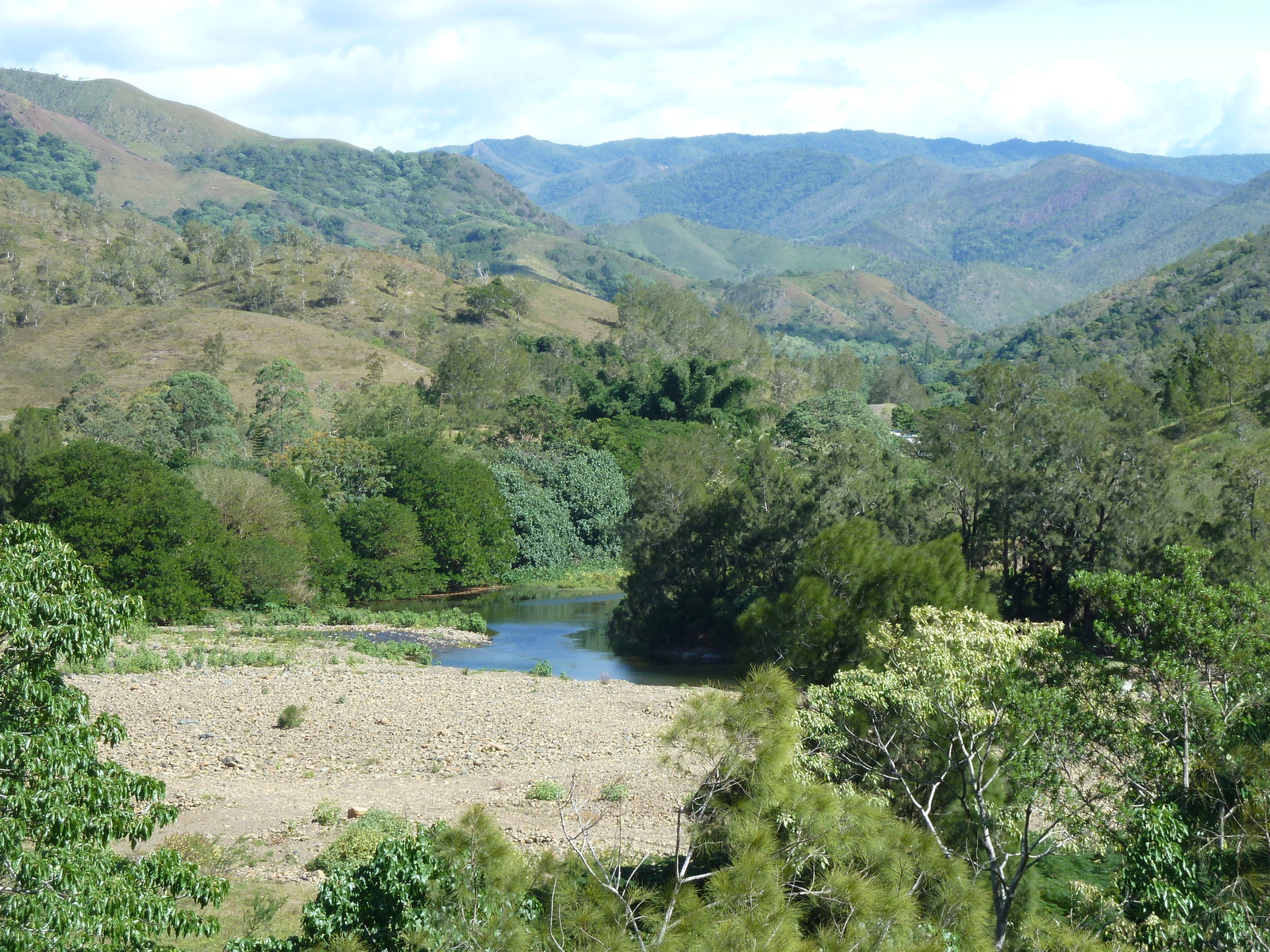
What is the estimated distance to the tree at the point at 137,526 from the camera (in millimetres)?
42406

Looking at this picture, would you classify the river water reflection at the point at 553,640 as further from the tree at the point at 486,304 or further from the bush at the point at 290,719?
the tree at the point at 486,304

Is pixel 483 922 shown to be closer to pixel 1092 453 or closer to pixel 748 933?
pixel 748 933

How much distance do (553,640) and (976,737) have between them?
33834 mm

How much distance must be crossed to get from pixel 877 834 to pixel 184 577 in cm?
3824

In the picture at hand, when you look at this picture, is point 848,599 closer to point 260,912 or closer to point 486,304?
point 260,912

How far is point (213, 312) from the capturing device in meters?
105

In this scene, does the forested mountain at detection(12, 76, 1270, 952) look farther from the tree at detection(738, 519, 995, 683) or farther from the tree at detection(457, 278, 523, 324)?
the tree at detection(457, 278, 523, 324)

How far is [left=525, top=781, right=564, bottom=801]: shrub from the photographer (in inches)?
811

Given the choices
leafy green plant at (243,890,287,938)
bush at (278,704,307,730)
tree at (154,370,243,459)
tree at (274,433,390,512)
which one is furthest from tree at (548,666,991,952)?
tree at (154,370,243,459)

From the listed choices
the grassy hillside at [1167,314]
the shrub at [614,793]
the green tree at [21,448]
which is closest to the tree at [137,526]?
the green tree at [21,448]

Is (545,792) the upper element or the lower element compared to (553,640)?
upper

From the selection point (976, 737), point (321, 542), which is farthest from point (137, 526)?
point (976, 737)

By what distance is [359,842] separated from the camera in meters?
16.7

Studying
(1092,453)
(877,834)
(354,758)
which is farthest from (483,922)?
(1092,453)
